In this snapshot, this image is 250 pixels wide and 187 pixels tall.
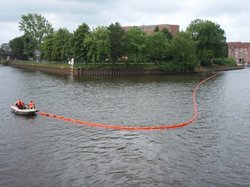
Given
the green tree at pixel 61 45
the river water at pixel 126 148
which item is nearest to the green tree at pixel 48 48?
the green tree at pixel 61 45

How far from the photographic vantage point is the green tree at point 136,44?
4909 inches

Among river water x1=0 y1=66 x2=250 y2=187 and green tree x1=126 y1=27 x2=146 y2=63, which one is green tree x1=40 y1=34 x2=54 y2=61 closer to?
green tree x1=126 y1=27 x2=146 y2=63

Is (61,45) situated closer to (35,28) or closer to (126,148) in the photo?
(35,28)

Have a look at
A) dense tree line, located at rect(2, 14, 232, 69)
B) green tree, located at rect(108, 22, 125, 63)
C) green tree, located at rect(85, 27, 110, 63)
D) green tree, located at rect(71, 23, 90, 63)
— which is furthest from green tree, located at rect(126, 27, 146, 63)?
green tree, located at rect(71, 23, 90, 63)

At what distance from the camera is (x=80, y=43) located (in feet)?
418

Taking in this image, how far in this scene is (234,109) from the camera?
5056 centimetres

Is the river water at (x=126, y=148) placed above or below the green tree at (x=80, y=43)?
below

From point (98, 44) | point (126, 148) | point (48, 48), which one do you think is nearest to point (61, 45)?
point (48, 48)

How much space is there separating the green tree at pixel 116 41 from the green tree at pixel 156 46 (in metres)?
12.3

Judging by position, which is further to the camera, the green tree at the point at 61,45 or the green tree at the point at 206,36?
the green tree at the point at 206,36

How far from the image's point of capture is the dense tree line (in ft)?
396

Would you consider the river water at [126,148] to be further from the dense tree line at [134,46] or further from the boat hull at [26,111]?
the dense tree line at [134,46]

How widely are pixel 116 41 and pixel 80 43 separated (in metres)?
16.0

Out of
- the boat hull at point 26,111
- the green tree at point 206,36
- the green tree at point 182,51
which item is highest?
the green tree at point 206,36
